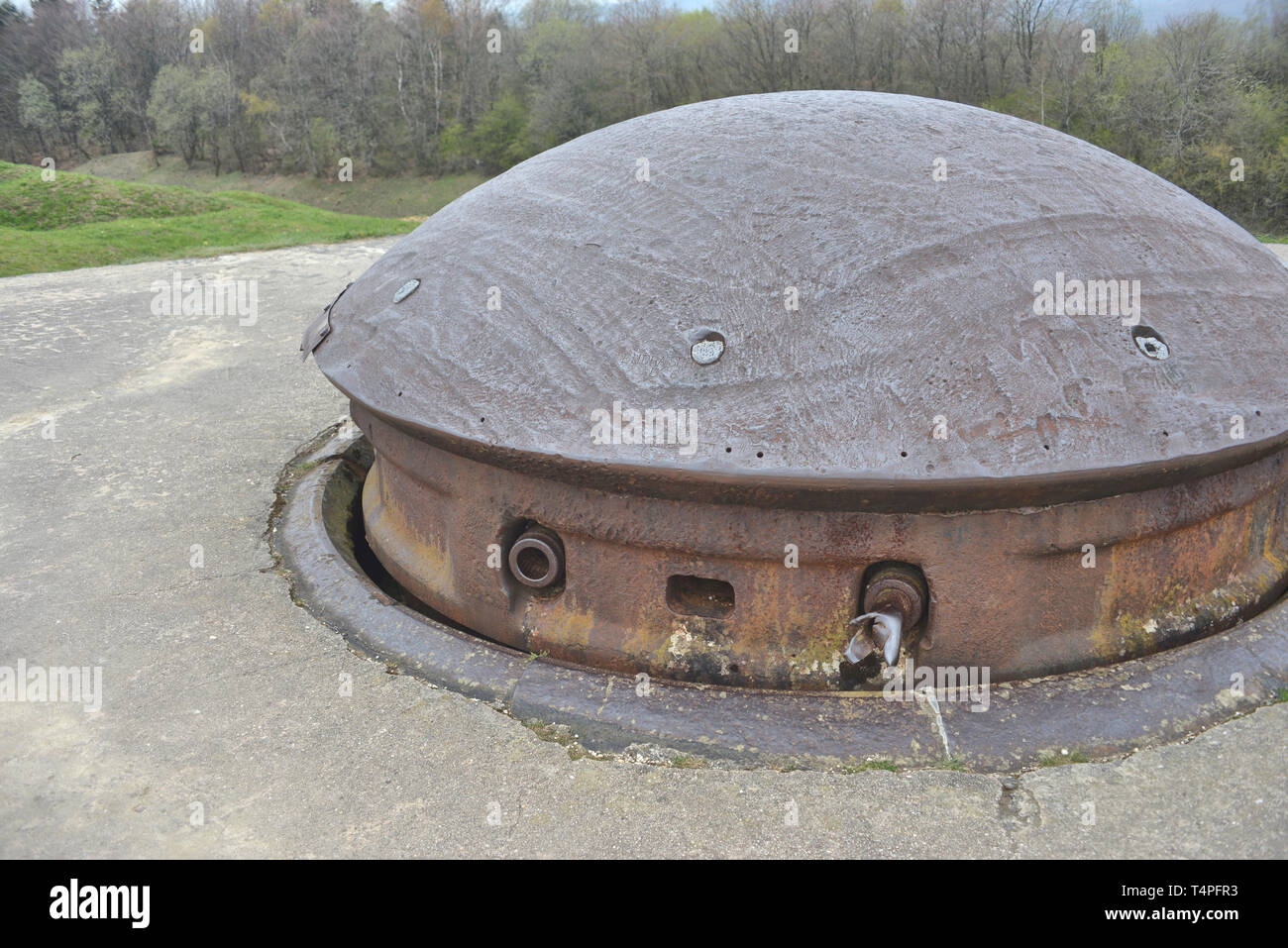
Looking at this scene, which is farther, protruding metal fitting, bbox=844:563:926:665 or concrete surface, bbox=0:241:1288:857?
protruding metal fitting, bbox=844:563:926:665

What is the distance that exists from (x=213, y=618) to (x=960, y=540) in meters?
2.04

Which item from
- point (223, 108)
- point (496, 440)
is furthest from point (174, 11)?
point (496, 440)

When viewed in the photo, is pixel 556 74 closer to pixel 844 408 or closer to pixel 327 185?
pixel 327 185

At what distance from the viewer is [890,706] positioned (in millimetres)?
2176

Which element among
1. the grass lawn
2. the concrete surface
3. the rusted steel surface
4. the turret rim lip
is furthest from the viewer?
the grass lawn

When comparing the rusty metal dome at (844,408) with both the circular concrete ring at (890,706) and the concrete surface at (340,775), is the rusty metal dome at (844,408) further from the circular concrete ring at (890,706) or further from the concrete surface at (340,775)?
the concrete surface at (340,775)

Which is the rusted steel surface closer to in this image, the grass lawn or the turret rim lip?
the turret rim lip

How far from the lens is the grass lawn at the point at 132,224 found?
342 inches

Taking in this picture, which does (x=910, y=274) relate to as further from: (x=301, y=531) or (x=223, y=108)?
(x=223, y=108)

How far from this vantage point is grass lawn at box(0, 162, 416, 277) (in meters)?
8.69

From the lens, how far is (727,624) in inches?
91.1

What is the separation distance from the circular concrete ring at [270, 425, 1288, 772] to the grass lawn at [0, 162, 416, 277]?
7.48 m

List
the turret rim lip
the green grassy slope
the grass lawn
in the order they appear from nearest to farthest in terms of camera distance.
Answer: the turret rim lip, the grass lawn, the green grassy slope

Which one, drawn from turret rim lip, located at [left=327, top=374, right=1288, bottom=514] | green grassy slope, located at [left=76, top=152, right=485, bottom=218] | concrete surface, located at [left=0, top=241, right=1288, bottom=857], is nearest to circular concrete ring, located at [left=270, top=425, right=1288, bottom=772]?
concrete surface, located at [left=0, top=241, right=1288, bottom=857]
